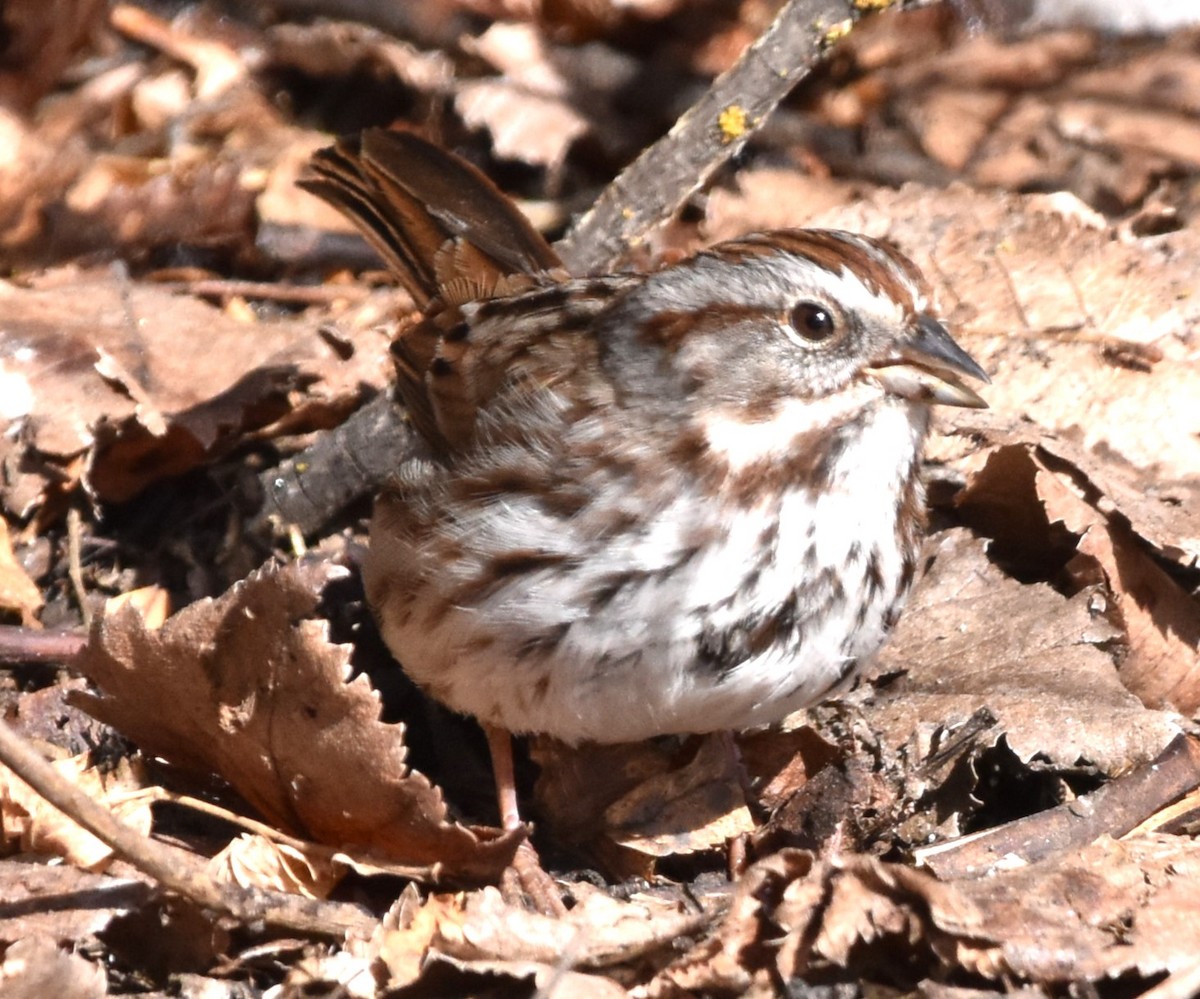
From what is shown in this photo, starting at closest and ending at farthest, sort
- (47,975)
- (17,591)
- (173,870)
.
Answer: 1. (47,975)
2. (173,870)
3. (17,591)

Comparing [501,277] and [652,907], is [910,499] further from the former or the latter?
[501,277]

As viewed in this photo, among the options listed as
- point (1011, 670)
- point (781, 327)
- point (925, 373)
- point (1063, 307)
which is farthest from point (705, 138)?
point (1011, 670)

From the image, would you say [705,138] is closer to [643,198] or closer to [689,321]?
[643,198]

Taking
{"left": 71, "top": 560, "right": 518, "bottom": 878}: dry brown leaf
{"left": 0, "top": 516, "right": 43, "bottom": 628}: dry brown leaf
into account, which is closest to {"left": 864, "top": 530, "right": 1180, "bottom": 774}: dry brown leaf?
{"left": 71, "top": 560, "right": 518, "bottom": 878}: dry brown leaf

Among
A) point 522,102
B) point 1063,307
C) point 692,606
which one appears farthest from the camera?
point 522,102

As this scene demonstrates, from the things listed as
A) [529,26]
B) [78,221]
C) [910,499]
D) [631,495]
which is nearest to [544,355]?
[631,495]

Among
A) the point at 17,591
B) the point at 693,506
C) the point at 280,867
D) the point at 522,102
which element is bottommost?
the point at 17,591
